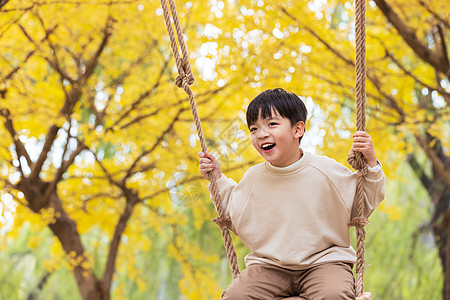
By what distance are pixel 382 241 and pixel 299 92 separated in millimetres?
2739

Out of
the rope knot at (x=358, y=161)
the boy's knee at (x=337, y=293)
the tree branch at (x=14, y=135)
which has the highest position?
the tree branch at (x=14, y=135)

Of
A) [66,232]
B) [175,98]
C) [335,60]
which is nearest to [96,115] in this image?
[175,98]

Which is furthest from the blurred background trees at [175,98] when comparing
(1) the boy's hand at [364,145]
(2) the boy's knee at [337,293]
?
(2) the boy's knee at [337,293]

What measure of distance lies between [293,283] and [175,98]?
8.61 feet

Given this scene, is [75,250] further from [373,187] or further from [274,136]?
[373,187]

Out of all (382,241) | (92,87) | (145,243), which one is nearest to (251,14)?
(92,87)

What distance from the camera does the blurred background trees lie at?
3408 mm

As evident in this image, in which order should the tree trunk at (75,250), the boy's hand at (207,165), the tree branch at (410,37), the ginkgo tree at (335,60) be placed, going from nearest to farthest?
the boy's hand at (207,165)
the tree branch at (410,37)
the ginkgo tree at (335,60)
the tree trunk at (75,250)

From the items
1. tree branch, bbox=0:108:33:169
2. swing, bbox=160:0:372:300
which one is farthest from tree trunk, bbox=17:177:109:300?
swing, bbox=160:0:372:300

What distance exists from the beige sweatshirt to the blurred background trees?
1.04 m

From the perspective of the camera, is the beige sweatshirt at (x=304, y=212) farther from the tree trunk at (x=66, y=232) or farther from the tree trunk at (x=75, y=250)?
the tree trunk at (x=75, y=250)

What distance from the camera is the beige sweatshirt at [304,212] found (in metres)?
1.58

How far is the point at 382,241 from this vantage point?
561 centimetres

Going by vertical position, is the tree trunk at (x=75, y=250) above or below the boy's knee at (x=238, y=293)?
above
